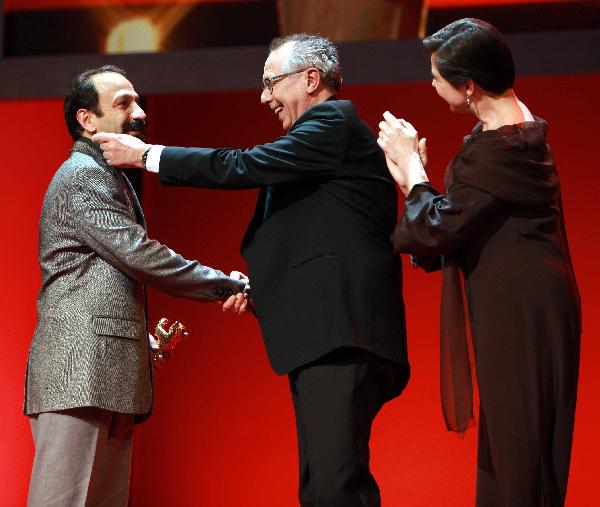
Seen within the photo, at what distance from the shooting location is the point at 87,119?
2709 millimetres

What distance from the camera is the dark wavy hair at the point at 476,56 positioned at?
7.19 feet

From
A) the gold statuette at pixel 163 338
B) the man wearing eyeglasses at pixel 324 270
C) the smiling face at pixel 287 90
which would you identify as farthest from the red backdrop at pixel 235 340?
the man wearing eyeglasses at pixel 324 270

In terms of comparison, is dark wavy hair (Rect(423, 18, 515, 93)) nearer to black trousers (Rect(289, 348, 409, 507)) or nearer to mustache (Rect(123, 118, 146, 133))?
black trousers (Rect(289, 348, 409, 507))

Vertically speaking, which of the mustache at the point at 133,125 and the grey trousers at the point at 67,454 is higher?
the mustache at the point at 133,125

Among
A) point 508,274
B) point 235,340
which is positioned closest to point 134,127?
point 508,274

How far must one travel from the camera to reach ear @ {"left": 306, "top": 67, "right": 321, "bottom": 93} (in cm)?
247

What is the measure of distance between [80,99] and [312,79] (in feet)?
2.22

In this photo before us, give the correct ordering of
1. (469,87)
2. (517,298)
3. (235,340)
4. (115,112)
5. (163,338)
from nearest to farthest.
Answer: (517,298) → (469,87) → (115,112) → (163,338) → (235,340)

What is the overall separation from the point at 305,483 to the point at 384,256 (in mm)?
562

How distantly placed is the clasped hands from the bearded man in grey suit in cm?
66

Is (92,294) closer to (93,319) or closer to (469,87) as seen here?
(93,319)

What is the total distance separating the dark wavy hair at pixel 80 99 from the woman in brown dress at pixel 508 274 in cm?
99

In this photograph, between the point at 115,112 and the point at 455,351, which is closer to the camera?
the point at 455,351

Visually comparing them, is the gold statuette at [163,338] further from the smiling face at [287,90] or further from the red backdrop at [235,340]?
the red backdrop at [235,340]
